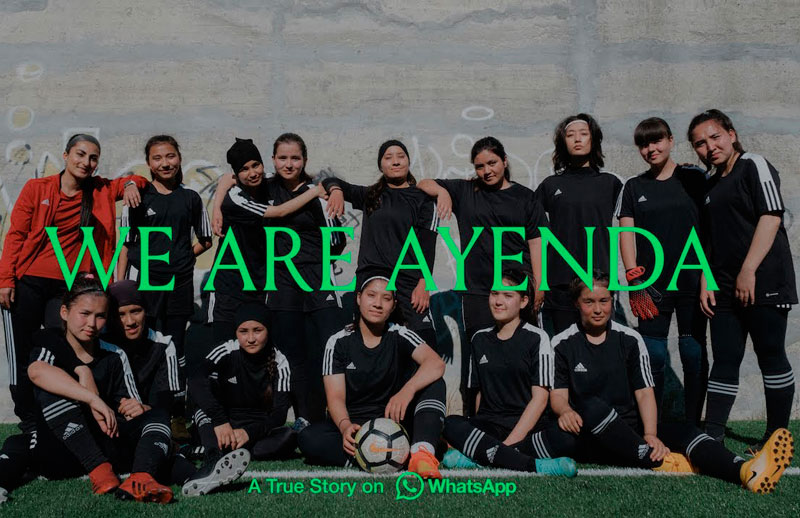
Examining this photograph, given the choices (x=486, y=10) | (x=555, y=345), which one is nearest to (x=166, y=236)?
(x=555, y=345)

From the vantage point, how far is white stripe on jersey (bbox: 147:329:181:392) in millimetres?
4289

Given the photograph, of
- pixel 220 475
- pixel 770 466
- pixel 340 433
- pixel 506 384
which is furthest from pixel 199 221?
pixel 770 466

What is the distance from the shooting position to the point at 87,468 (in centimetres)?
354

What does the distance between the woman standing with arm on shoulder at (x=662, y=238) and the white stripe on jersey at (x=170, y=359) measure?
2.97m

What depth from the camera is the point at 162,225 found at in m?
4.89

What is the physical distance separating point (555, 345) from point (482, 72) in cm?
275

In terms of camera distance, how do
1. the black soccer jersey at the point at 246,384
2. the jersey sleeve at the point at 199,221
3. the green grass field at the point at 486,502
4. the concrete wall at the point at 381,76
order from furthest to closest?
the concrete wall at the point at 381,76 < the jersey sleeve at the point at 199,221 < the black soccer jersey at the point at 246,384 < the green grass field at the point at 486,502

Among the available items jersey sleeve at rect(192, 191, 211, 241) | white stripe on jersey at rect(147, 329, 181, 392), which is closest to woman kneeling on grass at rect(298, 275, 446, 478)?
white stripe on jersey at rect(147, 329, 181, 392)

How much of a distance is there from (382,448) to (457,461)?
0.50 m

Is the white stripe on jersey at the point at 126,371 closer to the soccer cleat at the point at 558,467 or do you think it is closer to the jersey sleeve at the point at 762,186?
the soccer cleat at the point at 558,467

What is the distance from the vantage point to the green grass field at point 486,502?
3.17 metres

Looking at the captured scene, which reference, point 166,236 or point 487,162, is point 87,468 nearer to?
point 166,236

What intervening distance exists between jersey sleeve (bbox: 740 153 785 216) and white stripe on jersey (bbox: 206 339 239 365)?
3.34 metres

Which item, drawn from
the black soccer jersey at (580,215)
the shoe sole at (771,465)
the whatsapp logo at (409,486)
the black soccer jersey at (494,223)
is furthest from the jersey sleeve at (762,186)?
the whatsapp logo at (409,486)
